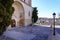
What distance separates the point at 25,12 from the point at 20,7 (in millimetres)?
1958

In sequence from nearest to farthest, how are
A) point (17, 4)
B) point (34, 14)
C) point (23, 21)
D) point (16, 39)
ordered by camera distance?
1. point (16, 39)
2. point (17, 4)
3. point (23, 21)
4. point (34, 14)

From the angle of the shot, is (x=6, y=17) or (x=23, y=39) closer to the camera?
(x=6, y=17)

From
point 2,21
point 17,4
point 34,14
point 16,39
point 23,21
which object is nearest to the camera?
point 2,21

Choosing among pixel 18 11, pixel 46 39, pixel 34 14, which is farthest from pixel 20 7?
pixel 46 39

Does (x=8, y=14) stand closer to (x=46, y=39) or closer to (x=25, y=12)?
(x=46, y=39)

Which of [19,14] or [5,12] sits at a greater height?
[5,12]

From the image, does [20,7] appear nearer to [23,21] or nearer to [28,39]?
[23,21]

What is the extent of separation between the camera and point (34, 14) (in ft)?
110

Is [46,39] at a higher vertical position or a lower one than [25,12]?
lower

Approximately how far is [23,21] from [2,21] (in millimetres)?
17127

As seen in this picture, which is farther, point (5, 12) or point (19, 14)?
point (19, 14)

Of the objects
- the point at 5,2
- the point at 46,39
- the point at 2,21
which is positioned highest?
the point at 5,2

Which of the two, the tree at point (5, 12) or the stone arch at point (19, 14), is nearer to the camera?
the tree at point (5, 12)

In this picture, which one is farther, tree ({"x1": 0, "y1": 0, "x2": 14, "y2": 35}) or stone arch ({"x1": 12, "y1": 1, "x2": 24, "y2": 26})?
stone arch ({"x1": 12, "y1": 1, "x2": 24, "y2": 26})
